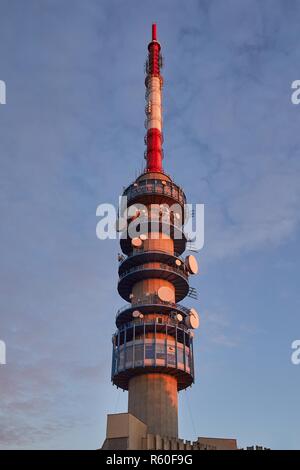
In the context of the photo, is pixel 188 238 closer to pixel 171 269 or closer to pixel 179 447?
pixel 171 269

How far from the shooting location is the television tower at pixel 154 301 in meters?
69.4

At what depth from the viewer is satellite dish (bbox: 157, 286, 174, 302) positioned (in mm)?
74562

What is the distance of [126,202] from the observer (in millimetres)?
87812

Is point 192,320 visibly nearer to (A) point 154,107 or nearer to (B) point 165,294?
(B) point 165,294

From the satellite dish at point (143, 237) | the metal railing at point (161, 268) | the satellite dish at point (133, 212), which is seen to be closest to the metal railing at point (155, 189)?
the satellite dish at point (133, 212)

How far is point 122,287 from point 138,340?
12471 mm

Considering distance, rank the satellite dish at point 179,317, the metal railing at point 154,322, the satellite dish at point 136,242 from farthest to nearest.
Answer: the satellite dish at point 136,242
the satellite dish at point 179,317
the metal railing at point 154,322

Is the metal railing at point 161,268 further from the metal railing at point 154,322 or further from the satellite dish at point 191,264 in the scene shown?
the metal railing at point 154,322

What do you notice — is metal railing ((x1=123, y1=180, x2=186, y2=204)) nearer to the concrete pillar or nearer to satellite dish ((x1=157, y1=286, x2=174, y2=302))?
satellite dish ((x1=157, y1=286, x2=174, y2=302))

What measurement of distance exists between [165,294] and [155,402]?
50.0 ft

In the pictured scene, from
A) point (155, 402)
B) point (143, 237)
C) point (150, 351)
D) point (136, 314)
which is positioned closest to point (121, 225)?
point (143, 237)

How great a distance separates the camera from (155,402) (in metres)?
68.1

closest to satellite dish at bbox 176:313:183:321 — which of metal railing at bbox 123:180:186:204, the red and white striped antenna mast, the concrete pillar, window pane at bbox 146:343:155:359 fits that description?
window pane at bbox 146:343:155:359
